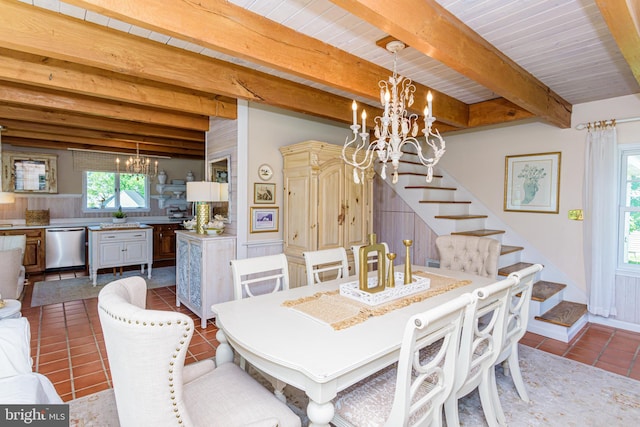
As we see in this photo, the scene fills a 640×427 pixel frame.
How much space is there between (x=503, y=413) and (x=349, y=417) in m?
1.25

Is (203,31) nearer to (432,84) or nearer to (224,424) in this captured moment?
(224,424)

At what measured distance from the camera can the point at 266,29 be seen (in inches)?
79.3

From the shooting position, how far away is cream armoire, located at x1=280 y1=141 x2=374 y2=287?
3.49m

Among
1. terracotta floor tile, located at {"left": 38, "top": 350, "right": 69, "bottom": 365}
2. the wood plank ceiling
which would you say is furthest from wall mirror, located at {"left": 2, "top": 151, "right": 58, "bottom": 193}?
terracotta floor tile, located at {"left": 38, "top": 350, "right": 69, "bottom": 365}

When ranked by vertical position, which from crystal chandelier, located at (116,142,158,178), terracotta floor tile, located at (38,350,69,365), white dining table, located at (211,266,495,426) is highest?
crystal chandelier, located at (116,142,158,178)

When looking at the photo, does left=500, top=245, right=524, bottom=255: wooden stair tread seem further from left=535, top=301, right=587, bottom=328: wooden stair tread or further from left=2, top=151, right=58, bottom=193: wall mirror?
left=2, top=151, right=58, bottom=193: wall mirror

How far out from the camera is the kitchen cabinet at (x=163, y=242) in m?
6.61

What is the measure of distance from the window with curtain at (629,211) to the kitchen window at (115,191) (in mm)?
7810

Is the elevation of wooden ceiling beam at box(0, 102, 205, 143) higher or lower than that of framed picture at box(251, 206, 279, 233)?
higher

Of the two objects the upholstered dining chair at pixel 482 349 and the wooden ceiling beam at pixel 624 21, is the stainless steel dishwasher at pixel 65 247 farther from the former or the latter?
the wooden ceiling beam at pixel 624 21

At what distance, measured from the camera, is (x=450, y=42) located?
6.40 feet

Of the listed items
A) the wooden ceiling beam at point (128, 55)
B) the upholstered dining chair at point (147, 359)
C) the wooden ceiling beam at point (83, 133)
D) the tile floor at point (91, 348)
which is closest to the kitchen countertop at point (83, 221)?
the wooden ceiling beam at point (83, 133)

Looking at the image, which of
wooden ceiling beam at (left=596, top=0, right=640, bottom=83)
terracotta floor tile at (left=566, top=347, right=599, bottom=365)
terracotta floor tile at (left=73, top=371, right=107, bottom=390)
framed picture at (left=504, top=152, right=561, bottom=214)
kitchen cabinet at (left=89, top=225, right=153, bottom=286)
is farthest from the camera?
kitchen cabinet at (left=89, top=225, right=153, bottom=286)

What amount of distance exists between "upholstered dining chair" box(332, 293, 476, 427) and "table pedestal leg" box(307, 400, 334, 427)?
229mm
